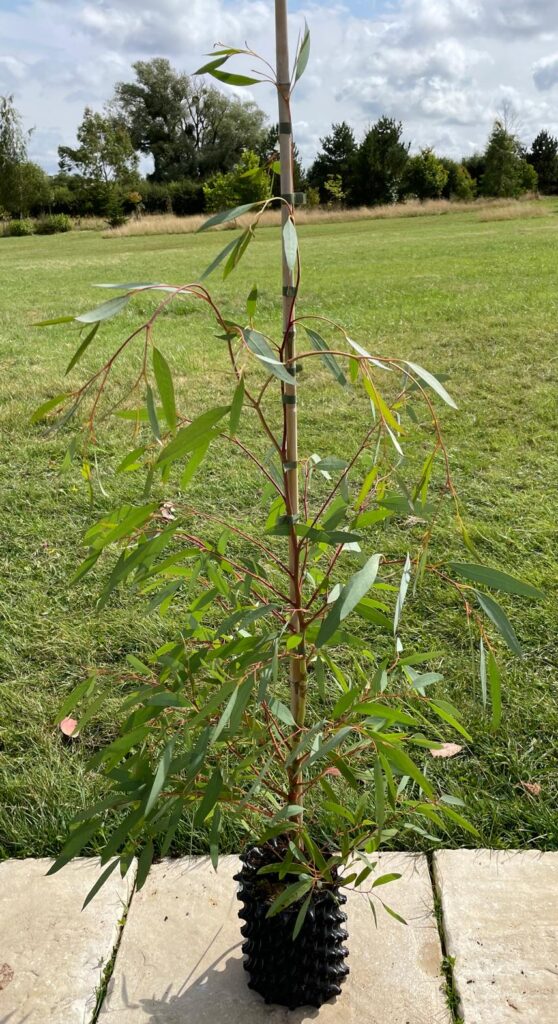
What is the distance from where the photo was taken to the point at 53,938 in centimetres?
176

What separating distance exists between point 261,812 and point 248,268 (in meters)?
13.2

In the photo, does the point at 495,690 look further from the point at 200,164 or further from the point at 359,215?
the point at 200,164

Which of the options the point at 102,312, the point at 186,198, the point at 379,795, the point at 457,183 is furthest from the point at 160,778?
the point at 186,198

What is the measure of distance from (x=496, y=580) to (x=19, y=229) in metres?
39.0

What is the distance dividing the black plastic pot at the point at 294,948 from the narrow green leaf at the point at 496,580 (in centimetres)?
72

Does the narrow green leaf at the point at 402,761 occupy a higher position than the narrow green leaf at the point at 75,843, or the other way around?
the narrow green leaf at the point at 402,761

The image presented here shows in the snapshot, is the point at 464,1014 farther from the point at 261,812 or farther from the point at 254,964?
the point at 261,812

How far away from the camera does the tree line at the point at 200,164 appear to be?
36938 millimetres

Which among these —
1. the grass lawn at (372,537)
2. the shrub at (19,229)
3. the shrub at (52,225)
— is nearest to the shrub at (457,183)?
the shrub at (52,225)

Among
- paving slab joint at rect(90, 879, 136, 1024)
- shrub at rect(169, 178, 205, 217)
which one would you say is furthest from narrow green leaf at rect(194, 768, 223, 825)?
shrub at rect(169, 178, 205, 217)

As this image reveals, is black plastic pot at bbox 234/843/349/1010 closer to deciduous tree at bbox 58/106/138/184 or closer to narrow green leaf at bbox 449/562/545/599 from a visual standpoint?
narrow green leaf at bbox 449/562/545/599

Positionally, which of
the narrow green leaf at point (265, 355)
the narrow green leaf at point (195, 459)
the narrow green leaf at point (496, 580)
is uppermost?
the narrow green leaf at point (265, 355)

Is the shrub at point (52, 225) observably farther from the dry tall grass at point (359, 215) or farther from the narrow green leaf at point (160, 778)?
the narrow green leaf at point (160, 778)

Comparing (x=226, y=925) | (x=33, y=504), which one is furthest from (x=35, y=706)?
(x=33, y=504)
